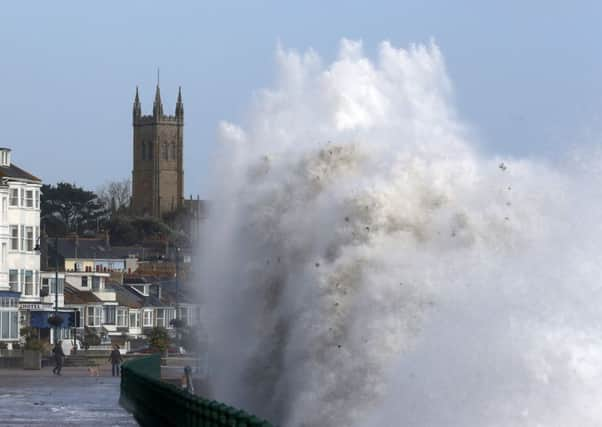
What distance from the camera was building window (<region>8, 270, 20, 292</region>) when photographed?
9962 centimetres

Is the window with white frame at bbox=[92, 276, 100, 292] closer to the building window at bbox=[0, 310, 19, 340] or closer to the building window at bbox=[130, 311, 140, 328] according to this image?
the building window at bbox=[130, 311, 140, 328]

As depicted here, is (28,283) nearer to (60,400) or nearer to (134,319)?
(134,319)

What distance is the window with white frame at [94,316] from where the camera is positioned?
129663mm

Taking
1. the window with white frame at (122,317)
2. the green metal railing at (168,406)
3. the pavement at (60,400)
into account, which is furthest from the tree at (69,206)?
the green metal railing at (168,406)

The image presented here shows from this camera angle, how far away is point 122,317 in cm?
13825

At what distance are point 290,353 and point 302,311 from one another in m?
0.70

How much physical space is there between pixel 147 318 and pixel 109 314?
11.0 meters

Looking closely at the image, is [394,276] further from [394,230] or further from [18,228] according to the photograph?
[18,228]

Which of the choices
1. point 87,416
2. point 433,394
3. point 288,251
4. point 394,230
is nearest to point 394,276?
point 394,230

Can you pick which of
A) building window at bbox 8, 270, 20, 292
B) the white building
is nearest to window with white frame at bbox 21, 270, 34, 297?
the white building


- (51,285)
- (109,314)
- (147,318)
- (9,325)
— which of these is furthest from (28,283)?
(147,318)

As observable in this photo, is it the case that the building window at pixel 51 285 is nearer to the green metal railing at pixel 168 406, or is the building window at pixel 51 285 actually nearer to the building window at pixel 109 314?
the building window at pixel 109 314

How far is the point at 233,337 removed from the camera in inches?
1268

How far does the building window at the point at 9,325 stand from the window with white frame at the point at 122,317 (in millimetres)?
40735
